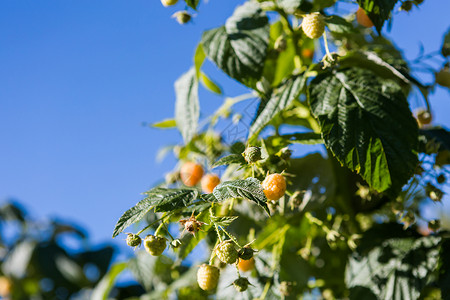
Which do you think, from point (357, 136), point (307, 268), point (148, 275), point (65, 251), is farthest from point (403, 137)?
point (65, 251)

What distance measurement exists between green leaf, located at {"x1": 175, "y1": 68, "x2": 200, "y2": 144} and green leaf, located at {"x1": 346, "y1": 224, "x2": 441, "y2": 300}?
1.28ft

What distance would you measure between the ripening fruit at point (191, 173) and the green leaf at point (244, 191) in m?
0.37

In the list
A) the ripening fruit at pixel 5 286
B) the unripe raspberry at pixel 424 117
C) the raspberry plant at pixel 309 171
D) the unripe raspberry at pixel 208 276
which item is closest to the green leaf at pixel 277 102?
the raspberry plant at pixel 309 171

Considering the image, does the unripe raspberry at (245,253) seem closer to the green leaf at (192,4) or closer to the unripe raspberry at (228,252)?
the unripe raspberry at (228,252)

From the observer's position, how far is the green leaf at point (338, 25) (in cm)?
76

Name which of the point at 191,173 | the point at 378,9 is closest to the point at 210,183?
the point at 191,173

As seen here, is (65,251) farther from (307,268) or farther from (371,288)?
(371,288)

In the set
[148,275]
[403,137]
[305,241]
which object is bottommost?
[148,275]

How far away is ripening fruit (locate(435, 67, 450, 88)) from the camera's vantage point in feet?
2.84

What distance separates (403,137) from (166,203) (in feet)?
1.21

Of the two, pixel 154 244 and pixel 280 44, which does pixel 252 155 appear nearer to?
pixel 154 244

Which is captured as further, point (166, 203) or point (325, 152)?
point (325, 152)

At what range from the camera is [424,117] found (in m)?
0.93

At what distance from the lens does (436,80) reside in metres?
0.88
